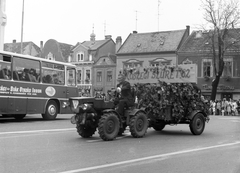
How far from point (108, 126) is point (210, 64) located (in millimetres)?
40430

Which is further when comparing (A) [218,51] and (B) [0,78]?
(A) [218,51]

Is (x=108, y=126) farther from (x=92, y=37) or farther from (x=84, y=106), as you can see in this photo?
(x=92, y=37)

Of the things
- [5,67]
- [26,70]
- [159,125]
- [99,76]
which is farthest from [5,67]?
[99,76]

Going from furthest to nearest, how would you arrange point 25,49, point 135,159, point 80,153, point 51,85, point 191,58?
point 25,49, point 191,58, point 51,85, point 80,153, point 135,159

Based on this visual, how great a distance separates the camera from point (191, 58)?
50.3 meters

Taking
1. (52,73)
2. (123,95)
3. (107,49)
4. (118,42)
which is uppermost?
(118,42)

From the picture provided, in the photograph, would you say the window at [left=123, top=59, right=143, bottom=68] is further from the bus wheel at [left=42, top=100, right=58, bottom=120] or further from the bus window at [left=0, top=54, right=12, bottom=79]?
the bus window at [left=0, top=54, right=12, bottom=79]

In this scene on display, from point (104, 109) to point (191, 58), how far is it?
1600 inches

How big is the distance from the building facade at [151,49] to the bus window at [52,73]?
99.4 ft

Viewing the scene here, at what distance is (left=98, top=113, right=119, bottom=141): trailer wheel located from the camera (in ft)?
34.9

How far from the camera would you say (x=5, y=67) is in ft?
57.3

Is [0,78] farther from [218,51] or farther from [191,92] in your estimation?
[218,51]

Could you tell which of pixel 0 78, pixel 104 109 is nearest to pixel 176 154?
pixel 104 109

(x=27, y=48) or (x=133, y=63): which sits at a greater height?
(x=27, y=48)
